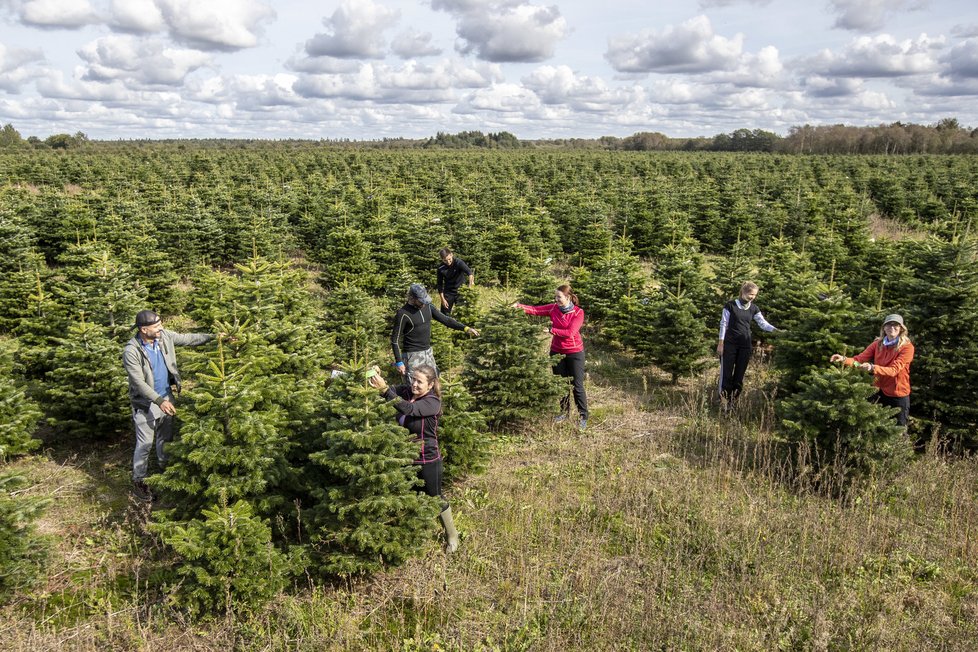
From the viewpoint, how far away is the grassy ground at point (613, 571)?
4.55 m

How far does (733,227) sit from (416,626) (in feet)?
64.4

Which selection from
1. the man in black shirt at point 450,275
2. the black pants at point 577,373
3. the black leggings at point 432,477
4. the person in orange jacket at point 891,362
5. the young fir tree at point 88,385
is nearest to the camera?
the black leggings at point 432,477

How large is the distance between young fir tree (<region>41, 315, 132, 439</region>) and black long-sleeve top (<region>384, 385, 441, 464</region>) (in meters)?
4.16

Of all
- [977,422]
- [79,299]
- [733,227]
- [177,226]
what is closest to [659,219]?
[733,227]

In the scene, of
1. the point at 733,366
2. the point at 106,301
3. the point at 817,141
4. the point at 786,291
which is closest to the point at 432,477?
the point at 733,366

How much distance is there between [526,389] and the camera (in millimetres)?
7891

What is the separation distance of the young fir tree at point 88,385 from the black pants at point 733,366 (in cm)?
818

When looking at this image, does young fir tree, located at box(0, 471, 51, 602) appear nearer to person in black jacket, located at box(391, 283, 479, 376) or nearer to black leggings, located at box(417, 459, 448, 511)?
black leggings, located at box(417, 459, 448, 511)

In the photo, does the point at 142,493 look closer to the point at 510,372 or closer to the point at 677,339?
the point at 510,372

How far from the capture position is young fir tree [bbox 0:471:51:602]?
457 centimetres

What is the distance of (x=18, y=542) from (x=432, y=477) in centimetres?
332

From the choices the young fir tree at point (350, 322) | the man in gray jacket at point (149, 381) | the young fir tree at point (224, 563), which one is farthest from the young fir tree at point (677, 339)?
the young fir tree at point (224, 563)

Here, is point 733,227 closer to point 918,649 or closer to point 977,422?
point 977,422

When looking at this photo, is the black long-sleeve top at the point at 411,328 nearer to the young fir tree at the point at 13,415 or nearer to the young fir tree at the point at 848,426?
the young fir tree at the point at 13,415
